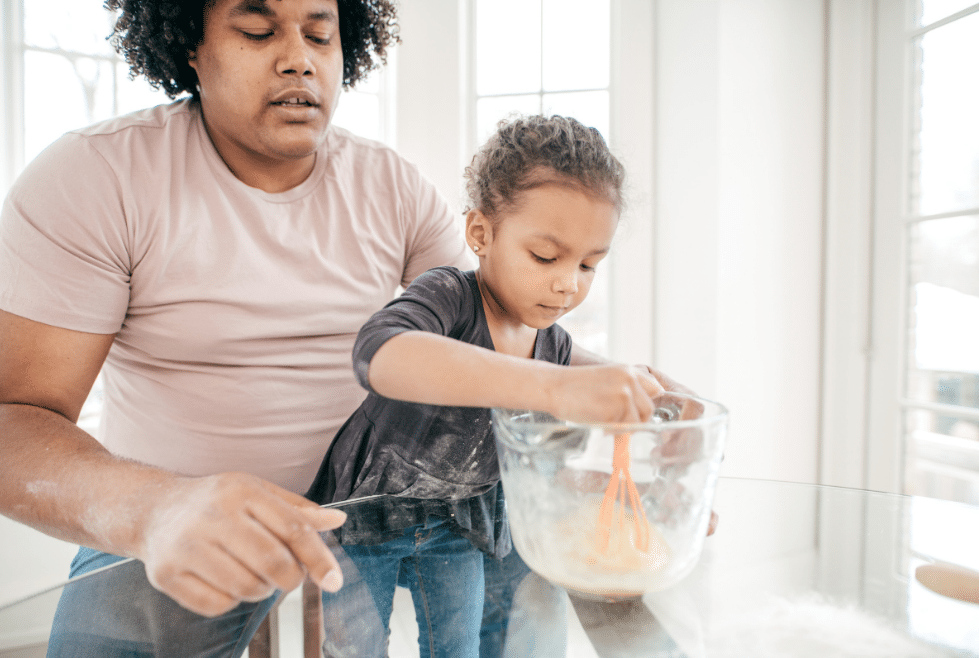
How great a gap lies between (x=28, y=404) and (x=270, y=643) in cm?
44

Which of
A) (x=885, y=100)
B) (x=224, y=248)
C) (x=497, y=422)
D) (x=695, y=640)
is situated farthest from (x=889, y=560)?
(x=885, y=100)

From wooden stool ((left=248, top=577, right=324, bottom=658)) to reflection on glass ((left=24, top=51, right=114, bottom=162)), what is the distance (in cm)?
162

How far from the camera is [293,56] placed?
86cm

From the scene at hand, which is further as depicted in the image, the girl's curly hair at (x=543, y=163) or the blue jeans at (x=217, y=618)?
the girl's curly hair at (x=543, y=163)

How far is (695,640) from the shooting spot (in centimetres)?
56

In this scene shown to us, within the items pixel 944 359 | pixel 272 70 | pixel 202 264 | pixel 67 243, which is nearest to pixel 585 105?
pixel 944 359

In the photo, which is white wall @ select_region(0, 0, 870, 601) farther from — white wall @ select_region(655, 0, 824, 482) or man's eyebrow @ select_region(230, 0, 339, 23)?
man's eyebrow @ select_region(230, 0, 339, 23)

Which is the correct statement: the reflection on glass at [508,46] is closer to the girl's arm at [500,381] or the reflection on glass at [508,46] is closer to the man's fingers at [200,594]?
the girl's arm at [500,381]

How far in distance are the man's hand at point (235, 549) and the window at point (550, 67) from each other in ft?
5.35

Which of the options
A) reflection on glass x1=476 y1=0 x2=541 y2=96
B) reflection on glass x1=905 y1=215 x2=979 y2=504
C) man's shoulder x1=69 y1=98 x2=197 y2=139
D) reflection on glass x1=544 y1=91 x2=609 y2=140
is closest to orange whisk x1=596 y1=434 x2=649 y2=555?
man's shoulder x1=69 y1=98 x2=197 y2=139

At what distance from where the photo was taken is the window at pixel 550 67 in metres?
1.99

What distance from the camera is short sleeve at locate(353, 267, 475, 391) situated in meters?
0.63

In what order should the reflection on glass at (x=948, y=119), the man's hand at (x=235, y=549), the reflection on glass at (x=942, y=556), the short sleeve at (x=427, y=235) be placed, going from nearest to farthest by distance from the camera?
the man's hand at (x=235, y=549), the reflection on glass at (x=942, y=556), the short sleeve at (x=427, y=235), the reflection on glass at (x=948, y=119)

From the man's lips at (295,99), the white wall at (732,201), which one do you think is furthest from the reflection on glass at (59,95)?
the man's lips at (295,99)
